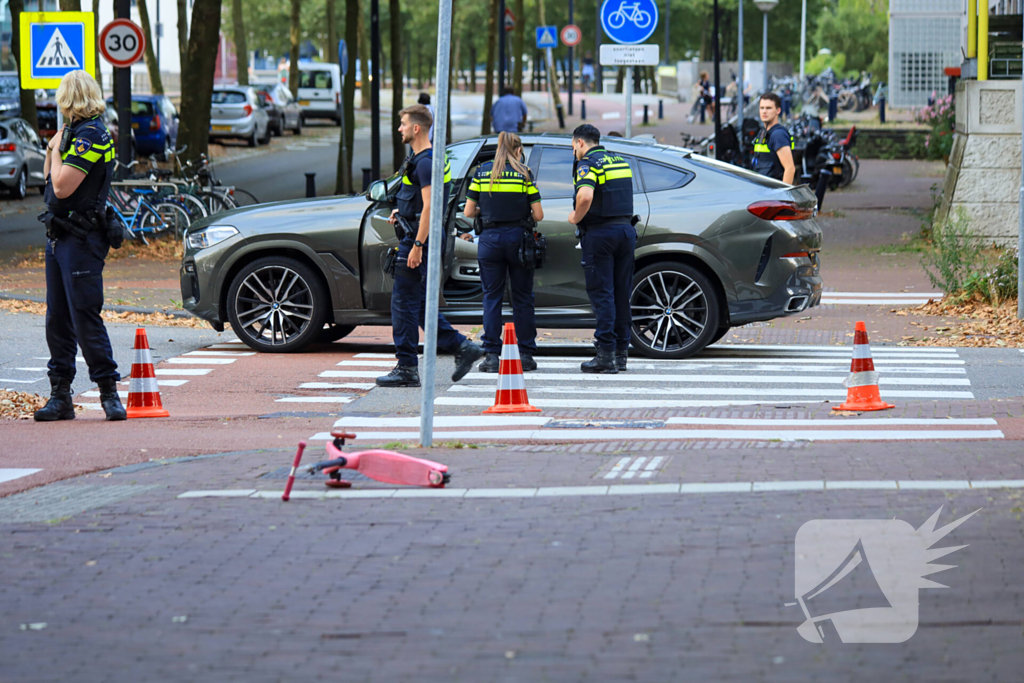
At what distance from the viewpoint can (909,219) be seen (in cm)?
2309

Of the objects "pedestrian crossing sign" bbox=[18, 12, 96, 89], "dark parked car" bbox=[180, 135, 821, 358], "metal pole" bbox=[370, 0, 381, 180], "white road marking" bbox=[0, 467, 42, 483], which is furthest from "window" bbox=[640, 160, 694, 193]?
"metal pole" bbox=[370, 0, 381, 180]

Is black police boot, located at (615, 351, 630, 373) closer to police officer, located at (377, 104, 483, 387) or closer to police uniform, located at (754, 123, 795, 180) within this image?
police officer, located at (377, 104, 483, 387)

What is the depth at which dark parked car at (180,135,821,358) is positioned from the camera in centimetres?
1048

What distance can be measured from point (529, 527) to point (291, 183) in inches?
1004

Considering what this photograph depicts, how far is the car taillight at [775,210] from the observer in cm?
1046

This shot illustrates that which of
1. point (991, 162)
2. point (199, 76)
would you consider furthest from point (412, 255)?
point (199, 76)

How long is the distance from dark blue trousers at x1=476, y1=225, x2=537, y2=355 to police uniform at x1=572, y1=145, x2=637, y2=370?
18.4 inches

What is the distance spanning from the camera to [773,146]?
14.3 m

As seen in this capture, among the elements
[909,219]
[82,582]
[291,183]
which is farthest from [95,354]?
[291,183]

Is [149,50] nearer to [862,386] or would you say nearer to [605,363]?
[605,363]

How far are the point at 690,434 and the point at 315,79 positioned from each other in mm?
45147

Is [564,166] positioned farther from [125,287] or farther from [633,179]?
[125,287]

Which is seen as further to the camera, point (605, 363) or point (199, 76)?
point (199, 76)

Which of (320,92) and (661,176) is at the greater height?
(320,92)
